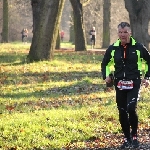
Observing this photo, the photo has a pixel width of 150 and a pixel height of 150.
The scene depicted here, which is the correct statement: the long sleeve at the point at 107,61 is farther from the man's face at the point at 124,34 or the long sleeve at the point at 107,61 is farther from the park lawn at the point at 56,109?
the park lawn at the point at 56,109

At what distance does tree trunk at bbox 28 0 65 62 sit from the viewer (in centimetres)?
1969

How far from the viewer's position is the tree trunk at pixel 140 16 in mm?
22189

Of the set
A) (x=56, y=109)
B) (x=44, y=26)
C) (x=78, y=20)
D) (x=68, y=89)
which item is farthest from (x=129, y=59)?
(x=78, y=20)

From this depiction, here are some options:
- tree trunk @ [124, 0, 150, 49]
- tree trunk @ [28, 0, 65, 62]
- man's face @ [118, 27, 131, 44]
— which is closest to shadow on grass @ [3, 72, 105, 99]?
tree trunk @ [28, 0, 65, 62]

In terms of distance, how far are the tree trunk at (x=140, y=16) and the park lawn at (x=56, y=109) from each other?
522cm

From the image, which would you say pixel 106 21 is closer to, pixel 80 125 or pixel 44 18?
pixel 44 18

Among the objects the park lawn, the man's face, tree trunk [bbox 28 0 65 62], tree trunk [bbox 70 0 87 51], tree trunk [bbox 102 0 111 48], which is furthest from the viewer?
tree trunk [bbox 102 0 111 48]

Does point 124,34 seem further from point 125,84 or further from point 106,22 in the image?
point 106,22

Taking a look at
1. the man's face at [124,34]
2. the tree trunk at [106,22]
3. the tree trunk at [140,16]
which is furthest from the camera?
the tree trunk at [106,22]

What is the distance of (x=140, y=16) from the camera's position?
22.7 metres

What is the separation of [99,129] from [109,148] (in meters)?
1.38

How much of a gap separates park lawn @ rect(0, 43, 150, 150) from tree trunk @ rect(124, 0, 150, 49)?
17.1 ft

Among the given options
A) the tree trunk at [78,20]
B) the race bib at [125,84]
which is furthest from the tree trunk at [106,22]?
the race bib at [125,84]

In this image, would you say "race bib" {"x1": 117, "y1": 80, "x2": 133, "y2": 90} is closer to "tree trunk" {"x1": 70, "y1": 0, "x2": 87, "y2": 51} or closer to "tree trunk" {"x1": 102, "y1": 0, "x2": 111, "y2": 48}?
"tree trunk" {"x1": 70, "y1": 0, "x2": 87, "y2": 51}
